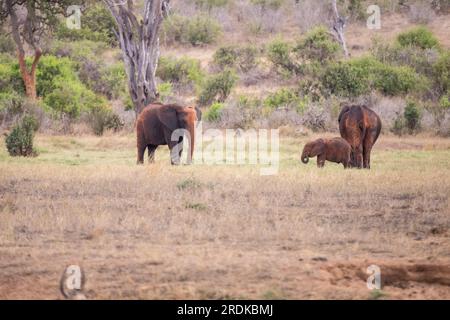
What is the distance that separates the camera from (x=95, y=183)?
1321 centimetres

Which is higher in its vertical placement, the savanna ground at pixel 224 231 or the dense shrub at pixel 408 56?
the dense shrub at pixel 408 56

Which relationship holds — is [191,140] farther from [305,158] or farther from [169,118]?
[305,158]

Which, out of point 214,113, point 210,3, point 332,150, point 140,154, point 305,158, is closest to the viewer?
point 332,150

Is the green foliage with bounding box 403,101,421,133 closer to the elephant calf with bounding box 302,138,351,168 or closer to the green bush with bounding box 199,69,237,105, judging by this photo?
the elephant calf with bounding box 302,138,351,168

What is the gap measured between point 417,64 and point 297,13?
17.3 m

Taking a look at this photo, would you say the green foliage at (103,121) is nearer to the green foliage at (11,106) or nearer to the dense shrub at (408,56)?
the green foliage at (11,106)

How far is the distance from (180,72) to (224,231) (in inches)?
954

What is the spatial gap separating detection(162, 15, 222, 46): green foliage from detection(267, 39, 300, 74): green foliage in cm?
876

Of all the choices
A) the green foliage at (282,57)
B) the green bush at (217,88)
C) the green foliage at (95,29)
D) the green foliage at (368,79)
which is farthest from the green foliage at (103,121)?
the green foliage at (95,29)

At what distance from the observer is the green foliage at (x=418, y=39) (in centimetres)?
3522

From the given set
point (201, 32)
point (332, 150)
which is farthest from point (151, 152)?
point (201, 32)

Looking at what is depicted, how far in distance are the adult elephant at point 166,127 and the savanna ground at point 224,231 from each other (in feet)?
4.05

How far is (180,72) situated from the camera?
109ft
